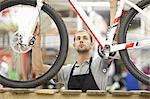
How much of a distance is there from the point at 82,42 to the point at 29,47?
1.04 ft

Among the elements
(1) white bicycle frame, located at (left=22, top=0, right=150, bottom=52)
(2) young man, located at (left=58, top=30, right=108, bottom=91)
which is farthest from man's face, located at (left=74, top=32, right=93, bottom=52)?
(1) white bicycle frame, located at (left=22, top=0, right=150, bottom=52)

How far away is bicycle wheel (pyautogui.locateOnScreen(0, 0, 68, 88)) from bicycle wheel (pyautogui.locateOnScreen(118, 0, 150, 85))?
0.34 m

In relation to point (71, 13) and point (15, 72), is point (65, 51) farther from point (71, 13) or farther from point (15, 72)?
point (71, 13)

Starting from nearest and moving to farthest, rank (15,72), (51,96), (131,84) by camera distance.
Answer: (51,96)
(15,72)
(131,84)

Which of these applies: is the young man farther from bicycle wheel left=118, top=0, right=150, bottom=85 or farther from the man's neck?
bicycle wheel left=118, top=0, right=150, bottom=85

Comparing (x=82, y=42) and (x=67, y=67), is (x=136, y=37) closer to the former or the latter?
(x=82, y=42)

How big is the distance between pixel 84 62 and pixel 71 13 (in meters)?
0.90

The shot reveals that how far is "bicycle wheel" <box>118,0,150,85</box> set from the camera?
228cm

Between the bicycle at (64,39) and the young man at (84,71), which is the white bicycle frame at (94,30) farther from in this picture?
the young man at (84,71)

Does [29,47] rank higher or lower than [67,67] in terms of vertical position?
higher

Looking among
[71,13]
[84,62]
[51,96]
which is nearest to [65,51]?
[84,62]

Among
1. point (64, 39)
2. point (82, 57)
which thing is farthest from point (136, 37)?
point (64, 39)

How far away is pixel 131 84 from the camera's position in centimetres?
308

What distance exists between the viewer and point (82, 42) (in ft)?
7.75
